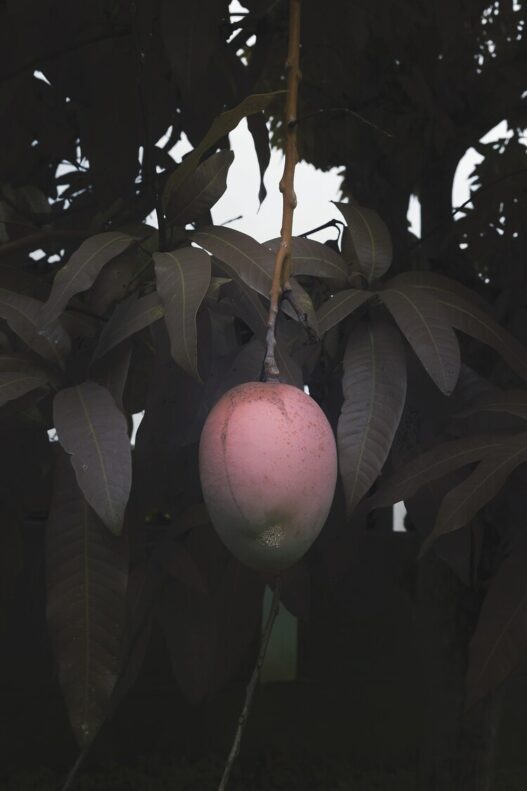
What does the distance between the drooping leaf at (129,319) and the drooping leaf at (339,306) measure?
0.11 meters

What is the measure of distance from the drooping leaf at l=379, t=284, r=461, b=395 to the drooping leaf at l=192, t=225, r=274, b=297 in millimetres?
108

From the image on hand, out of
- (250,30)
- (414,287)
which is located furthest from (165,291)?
(250,30)

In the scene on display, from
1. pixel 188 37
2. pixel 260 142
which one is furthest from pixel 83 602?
pixel 260 142

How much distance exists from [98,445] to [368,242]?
0.96 ft

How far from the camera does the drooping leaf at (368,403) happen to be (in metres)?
0.57

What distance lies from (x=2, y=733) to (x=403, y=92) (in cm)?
178

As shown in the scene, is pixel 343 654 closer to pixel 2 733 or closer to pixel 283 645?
pixel 2 733

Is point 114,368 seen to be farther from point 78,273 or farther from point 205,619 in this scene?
point 205,619

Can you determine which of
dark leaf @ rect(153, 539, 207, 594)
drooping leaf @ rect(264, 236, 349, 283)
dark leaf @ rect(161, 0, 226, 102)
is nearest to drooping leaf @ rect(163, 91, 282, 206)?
drooping leaf @ rect(264, 236, 349, 283)

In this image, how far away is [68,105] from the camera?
4.41 feet

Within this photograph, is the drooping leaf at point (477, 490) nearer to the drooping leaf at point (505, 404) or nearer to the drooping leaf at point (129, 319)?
the drooping leaf at point (505, 404)

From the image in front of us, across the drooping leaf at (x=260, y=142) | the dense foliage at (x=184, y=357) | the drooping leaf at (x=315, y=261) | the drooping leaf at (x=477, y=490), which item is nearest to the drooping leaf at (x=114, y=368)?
the dense foliage at (x=184, y=357)

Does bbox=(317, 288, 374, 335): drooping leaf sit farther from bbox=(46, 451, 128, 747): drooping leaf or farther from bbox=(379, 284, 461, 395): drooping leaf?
bbox=(46, 451, 128, 747): drooping leaf

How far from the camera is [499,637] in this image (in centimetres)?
75
